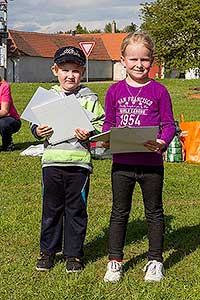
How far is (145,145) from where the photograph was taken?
4273mm

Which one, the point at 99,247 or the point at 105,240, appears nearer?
the point at 99,247

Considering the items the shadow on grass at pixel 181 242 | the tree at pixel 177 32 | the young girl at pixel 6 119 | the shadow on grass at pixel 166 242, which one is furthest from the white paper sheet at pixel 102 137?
the tree at pixel 177 32

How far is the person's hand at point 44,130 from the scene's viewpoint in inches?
177

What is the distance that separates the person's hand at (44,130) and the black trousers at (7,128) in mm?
6557

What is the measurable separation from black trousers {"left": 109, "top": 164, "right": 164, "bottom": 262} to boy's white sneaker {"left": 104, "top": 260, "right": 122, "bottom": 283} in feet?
0.21

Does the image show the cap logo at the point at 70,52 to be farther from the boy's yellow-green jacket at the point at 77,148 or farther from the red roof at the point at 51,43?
the red roof at the point at 51,43

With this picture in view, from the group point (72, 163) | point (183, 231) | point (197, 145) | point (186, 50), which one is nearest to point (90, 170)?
point (72, 163)

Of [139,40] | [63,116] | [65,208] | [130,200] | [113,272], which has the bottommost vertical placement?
[113,272]

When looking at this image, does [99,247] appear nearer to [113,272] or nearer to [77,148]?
[113,272]

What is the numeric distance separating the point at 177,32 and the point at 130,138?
3673cm

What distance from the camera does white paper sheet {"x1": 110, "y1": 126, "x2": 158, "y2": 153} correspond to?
413cm

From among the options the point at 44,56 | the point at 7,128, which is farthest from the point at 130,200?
the point at 44,56

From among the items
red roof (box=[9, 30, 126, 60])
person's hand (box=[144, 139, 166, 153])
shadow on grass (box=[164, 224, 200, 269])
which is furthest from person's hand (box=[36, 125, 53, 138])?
red roof (box=[9, 30, 126, 60])

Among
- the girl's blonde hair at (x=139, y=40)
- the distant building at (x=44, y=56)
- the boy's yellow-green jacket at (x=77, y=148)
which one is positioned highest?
the girl's blonde hair at (x=139, y=40)
